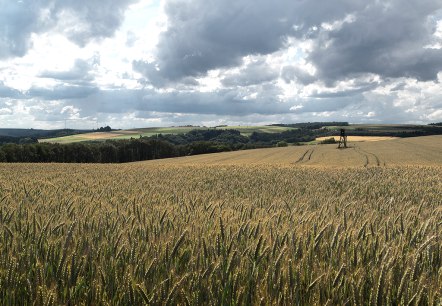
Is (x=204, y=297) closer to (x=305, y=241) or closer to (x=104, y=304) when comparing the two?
(x=104, y=304)

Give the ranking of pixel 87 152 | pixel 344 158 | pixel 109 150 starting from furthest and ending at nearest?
pixel 109 150, pixel 87 152, pixel 344 158

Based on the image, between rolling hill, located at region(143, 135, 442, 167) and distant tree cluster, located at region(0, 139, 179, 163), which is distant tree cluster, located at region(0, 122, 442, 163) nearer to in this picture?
distant tree cluster, located at region(0, 139, 179, 163)

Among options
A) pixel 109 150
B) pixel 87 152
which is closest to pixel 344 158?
pixel 87 152

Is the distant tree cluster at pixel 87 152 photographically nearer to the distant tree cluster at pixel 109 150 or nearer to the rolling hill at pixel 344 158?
the distant tree cluster at pixel 109 150

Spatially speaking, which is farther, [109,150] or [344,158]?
[109,150]

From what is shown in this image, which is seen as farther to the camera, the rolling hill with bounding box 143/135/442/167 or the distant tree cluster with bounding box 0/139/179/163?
the distant tree cluster with bounding box 0/139/179/163

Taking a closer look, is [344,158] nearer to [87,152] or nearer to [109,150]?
[87,152]

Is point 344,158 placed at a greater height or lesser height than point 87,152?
greater

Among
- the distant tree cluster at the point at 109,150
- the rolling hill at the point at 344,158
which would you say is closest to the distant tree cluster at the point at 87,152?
the distant tree cluster at the point at 109,150

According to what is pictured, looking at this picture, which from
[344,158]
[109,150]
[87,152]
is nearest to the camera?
[344,158]

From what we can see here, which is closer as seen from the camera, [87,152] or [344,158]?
[344,158]

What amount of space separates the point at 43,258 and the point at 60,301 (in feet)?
3.08

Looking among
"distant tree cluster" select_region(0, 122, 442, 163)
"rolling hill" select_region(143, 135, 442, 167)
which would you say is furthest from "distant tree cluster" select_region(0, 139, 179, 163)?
"rolling hill" select_region(143, 135, 442, 167)

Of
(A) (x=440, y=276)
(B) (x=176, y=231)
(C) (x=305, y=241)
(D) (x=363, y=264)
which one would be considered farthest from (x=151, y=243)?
(A) (x=440, y=276)
